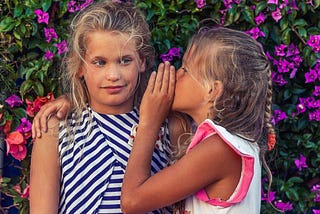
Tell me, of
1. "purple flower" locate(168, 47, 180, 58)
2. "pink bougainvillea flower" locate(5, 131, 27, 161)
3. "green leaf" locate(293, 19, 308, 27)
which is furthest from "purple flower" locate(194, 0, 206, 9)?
"pink bougainvillea flower" locate(5, 131, 27, 161)

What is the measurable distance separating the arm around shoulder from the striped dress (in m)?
0.03

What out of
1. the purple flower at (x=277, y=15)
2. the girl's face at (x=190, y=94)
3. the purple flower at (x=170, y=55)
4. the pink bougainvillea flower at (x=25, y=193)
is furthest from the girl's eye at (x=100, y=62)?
the purple flower at (x=277, y=15)

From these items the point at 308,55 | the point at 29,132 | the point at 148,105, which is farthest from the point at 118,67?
the point at 308,55

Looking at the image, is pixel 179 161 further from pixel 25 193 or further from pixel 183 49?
pixel 25 193

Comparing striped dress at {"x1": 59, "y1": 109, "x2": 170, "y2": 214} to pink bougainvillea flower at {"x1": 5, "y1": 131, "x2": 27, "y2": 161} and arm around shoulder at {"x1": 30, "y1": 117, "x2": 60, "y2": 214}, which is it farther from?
pink bougainvillea flower at {"x1": 5, "y1": 131, "x2": 27, "y2": 161}

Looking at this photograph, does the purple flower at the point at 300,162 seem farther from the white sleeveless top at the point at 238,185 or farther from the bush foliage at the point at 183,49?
the white sleeveless top at the point at 238,185

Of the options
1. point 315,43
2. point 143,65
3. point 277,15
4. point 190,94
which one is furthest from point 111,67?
point 315,43

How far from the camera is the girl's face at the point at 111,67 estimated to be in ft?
9.62

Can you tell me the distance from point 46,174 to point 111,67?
0.50 meters

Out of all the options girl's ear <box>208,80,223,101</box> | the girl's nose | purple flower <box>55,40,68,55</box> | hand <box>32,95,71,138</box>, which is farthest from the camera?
purple flower <box>55,40,68,55</box>

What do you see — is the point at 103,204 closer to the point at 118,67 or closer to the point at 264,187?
the point at 118,67

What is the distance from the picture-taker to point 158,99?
2.84 metres

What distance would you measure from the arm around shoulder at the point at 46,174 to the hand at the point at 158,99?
1.32 ft

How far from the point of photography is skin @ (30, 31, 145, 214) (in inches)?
116
